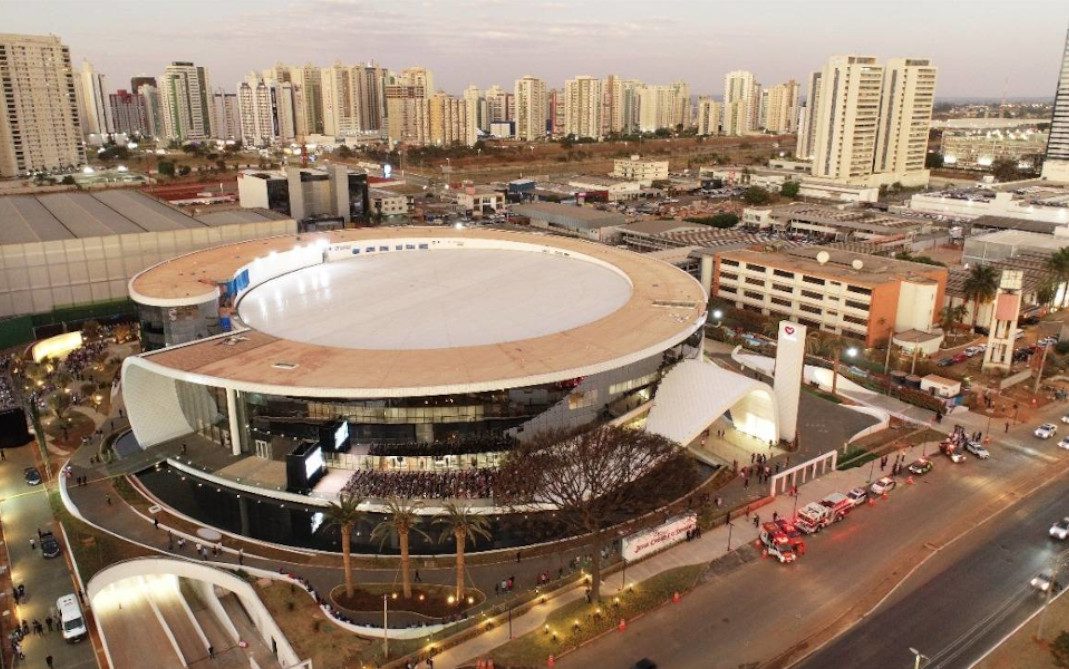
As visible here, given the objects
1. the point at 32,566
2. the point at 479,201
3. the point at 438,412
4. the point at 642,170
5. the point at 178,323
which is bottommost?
the point at 32,566

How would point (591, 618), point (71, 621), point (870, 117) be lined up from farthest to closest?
point (870, 117)
point (591, 618)
point (71, 621)

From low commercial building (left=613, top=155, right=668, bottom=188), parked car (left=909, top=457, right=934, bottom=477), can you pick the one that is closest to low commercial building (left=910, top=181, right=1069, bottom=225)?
low commercial building (left=613, top=155, right=668, bottom=188)

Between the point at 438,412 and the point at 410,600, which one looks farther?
the point at 438,412

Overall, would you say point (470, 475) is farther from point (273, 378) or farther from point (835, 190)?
point (835, 190)

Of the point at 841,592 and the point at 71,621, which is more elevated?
the point at 841,592

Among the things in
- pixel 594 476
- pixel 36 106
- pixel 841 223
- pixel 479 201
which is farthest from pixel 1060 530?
pixel 36 106

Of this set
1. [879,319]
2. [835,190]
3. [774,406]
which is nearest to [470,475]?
[774,406]

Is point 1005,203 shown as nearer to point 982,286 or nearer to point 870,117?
point 870,117

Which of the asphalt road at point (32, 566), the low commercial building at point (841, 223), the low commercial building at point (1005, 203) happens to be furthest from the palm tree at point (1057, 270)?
the asphalt road at point (32, 566)
